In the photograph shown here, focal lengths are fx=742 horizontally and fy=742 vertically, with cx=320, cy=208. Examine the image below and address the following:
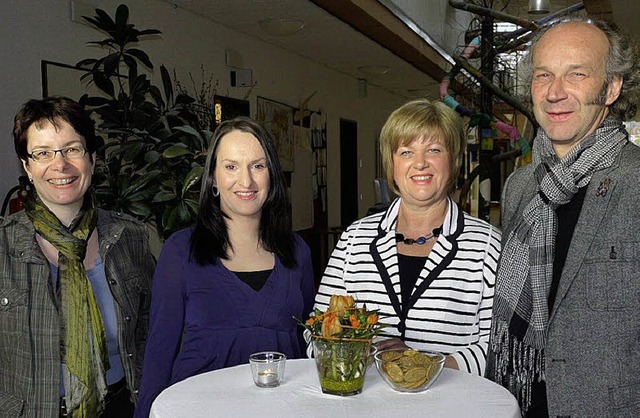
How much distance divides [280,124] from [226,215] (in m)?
6.72

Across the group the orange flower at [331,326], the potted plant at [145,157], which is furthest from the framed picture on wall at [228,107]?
the orange flower at [331,326]

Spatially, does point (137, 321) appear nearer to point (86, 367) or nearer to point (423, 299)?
point (86, 367)

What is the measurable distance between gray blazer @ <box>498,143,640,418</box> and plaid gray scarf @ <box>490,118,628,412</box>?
0.19 ft

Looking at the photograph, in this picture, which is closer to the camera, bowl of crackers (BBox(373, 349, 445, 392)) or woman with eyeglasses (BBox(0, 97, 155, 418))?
bowl of crackers (BBox(373, 349, 445, 392))

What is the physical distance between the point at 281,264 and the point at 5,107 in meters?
3.01

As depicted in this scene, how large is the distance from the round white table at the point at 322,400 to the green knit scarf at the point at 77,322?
0.55m

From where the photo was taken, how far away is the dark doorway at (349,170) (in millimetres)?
12484

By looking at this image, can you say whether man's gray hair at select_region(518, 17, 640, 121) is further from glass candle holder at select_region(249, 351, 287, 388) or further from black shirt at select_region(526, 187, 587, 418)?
glass candle holder at select_region(249, 351, 287, 388)

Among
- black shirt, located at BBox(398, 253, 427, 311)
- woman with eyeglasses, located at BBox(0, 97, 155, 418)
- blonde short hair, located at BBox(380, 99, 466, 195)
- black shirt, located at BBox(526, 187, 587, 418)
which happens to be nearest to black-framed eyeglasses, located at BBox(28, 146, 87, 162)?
woman with eyeglasses, located at BBox(0, 97, 155, 418)

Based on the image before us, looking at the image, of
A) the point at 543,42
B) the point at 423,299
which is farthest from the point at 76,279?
the point at 543,42

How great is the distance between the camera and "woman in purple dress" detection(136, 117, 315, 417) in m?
2.34

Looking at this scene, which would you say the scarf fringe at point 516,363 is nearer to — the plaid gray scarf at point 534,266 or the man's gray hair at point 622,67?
the plaid gray scarf at point 534,266

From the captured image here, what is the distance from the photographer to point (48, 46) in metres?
5.04

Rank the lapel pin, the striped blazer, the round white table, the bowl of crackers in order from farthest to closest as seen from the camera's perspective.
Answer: the striped blazer
the lapel pin
the bowl of crackers
the round white table
